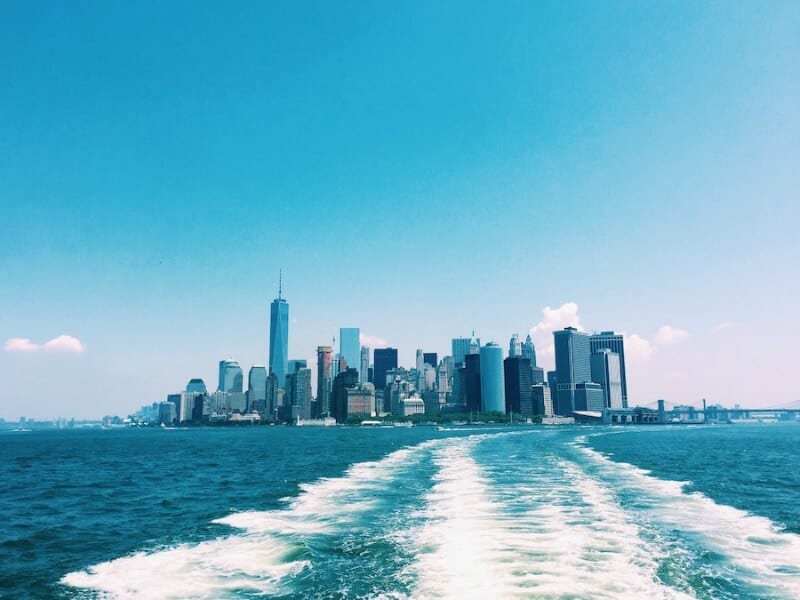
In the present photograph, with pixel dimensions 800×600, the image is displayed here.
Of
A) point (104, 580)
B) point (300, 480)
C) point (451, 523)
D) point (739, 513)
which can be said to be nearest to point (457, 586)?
point (451, 523)

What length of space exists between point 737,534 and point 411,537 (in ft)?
59.6

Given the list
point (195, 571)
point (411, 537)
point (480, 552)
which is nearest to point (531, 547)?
point (480, 552)

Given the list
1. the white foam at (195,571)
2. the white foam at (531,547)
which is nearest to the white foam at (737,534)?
the white foam at (531,547)

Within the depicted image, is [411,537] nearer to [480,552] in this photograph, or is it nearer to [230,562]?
[480,552]

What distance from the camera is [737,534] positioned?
32938 mm

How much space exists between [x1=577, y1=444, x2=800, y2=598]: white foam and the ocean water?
5.6 inches

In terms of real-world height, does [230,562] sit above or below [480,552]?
below

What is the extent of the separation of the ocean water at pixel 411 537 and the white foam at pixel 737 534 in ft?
0.47

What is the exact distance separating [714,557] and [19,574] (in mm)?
32247

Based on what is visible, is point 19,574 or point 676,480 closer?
point 19,574

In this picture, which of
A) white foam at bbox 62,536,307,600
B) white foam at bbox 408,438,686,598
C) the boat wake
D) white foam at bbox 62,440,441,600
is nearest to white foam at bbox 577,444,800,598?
the boat wake

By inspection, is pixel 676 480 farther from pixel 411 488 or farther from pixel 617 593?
pixel 617 593

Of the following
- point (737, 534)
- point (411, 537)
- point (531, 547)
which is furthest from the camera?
point (737, 534)

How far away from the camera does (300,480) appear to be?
5962cm
